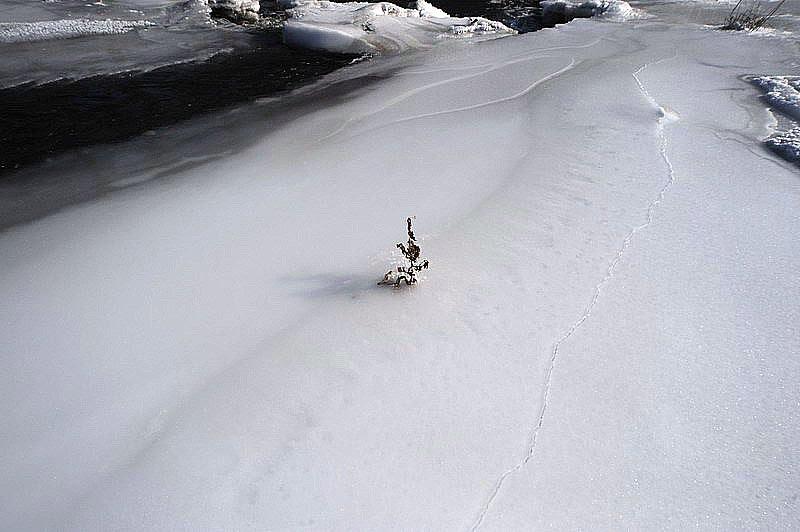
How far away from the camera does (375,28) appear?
8914 mm

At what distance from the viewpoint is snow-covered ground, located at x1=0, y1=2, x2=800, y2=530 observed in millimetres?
2074

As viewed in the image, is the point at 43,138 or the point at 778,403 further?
the point at 43,138

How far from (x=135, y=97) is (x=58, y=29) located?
3760mm

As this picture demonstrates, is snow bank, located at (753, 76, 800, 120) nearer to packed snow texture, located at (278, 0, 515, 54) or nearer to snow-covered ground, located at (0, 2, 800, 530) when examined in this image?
snow-covered ground, located at (0, 2, 800, 530)

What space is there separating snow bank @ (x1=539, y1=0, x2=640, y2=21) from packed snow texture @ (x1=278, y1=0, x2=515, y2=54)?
5.07ft

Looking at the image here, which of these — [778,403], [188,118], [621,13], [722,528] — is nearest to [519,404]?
[722,528]

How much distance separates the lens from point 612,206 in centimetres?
368

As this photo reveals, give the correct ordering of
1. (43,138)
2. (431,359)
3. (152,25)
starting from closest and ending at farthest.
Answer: (431,359), (43,138), (152,25)

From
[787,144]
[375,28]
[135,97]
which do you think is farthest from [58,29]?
[787,144]

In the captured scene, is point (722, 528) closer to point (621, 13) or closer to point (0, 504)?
point (0, 504)

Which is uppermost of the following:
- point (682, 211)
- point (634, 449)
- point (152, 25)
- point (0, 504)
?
point (152, 25)

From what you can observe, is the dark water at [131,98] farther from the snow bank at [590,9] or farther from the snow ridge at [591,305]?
the snow bank at [590,9]

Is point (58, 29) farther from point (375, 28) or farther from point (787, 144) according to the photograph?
point (787, 144)

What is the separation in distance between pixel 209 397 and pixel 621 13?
9.75 meters
